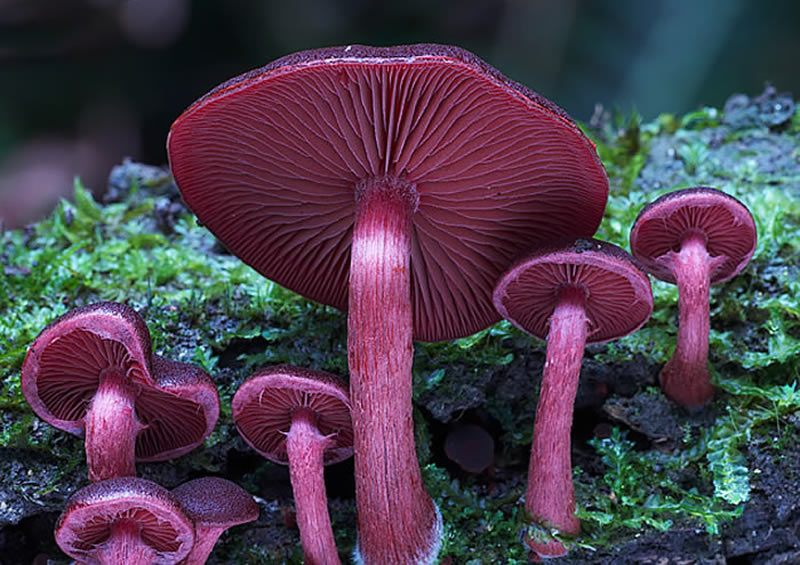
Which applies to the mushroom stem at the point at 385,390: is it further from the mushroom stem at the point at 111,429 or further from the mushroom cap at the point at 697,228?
the mushroom cap at the point at 697,228

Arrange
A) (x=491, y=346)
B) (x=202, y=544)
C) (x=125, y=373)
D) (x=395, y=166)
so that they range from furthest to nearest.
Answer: (x=491, y=346)
(x=395, y=166)
(x=125, y=373)
(x=202, y=544)

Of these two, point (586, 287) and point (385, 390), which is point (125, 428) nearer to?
point (385, 390)

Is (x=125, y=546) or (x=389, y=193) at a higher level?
(x=389, y=193)

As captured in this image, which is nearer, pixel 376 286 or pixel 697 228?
pixel 376 286

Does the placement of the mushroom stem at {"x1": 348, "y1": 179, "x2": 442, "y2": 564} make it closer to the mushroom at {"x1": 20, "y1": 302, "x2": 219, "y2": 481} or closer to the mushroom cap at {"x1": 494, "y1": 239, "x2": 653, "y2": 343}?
the mushroom cap at {"x1": 494, "y1": 239, "x2": 653, "y2": 343}

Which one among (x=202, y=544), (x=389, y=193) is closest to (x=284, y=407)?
(x=202, y=544)
